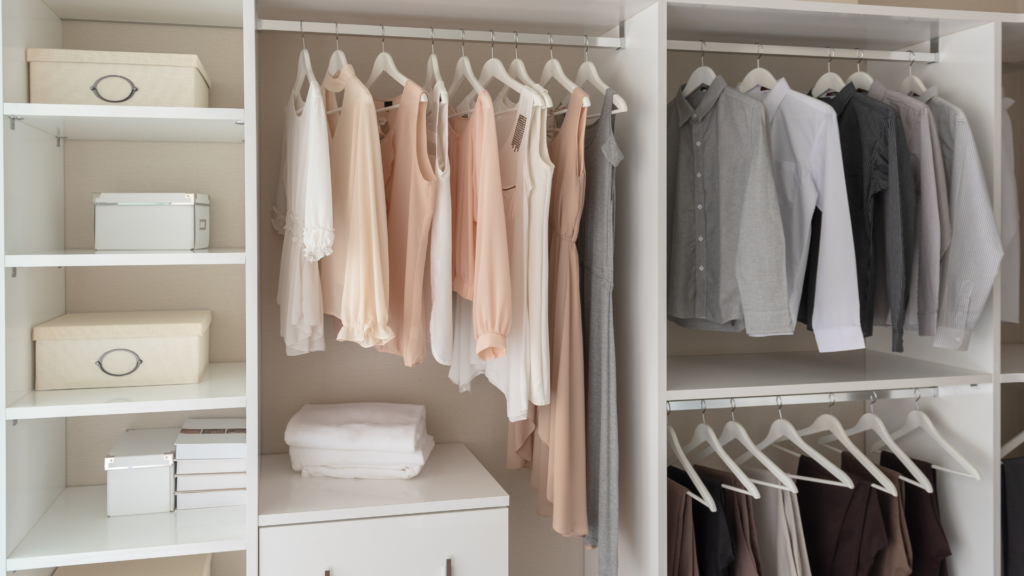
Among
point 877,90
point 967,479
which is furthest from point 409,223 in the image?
point 967,479

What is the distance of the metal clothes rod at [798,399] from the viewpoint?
1880mm

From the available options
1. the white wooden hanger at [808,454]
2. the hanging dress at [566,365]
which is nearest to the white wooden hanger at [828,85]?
the hanging dress at [566,365]

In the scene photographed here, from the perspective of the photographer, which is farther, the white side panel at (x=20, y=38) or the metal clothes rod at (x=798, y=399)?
the metal clothes rod at (x=798, y=399)

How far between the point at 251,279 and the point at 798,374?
5.07 feet

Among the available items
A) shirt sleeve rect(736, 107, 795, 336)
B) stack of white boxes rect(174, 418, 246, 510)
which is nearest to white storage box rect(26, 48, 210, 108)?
stack of white boxes rect(174, 418, 246, 510)

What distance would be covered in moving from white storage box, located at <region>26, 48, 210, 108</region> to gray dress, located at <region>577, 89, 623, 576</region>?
3.32ft

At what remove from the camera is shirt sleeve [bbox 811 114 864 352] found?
175cm

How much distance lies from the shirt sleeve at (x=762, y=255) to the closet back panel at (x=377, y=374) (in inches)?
32.5

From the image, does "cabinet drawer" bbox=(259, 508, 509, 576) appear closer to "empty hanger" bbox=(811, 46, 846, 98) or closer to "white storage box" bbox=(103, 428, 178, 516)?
"white storage box" bbox=(103, 428, 178, 516)

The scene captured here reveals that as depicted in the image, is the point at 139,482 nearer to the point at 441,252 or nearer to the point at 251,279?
the point at 251,279

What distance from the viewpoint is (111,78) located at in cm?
170

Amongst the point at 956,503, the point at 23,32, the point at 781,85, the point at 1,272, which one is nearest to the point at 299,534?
the point at 1,272

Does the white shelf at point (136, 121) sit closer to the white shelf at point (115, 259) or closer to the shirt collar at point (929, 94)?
the white shelf at point (115, 259)

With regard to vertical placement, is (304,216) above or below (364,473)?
above
